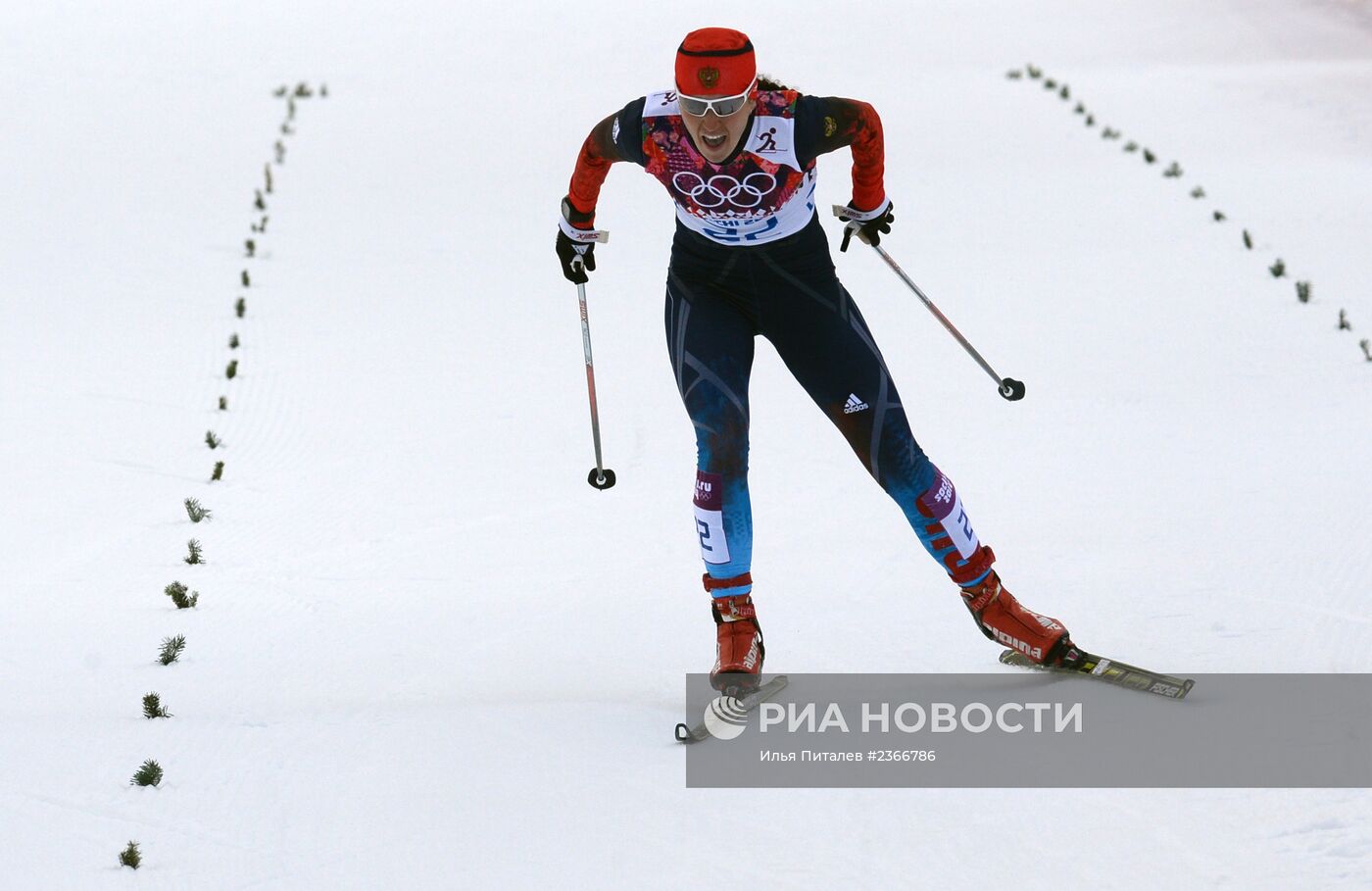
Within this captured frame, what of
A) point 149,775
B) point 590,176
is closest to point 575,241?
point 590,176

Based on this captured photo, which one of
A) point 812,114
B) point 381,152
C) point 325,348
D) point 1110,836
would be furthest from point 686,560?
point 381,152

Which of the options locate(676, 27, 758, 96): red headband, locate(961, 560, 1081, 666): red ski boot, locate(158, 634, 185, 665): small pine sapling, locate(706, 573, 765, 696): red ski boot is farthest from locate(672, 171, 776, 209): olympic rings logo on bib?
locate(158, 634, 185, 665): small pine sapling

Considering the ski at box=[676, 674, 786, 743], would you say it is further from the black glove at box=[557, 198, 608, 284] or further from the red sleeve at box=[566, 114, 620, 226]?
the red sleeve at box=[566, 114, 620, 226]

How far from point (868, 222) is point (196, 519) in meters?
3.46

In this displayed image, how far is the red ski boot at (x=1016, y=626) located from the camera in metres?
4.67

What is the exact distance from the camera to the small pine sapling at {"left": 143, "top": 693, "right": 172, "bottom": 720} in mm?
4590

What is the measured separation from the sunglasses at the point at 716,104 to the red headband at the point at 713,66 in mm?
14

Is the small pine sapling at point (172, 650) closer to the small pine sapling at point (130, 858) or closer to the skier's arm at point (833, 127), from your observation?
the small pine sapling at point (130, 858)

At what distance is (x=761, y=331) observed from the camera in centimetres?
485

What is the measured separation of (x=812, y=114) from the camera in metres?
4.51

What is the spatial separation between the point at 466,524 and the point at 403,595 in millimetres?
951

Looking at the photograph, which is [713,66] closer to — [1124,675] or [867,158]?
[867,158]

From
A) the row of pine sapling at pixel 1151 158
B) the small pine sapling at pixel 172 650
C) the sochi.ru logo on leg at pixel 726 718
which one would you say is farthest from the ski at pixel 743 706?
the row of pine sapling at pixel 1151 158

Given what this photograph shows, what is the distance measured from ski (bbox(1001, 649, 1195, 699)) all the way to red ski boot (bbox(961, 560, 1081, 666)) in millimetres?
32
